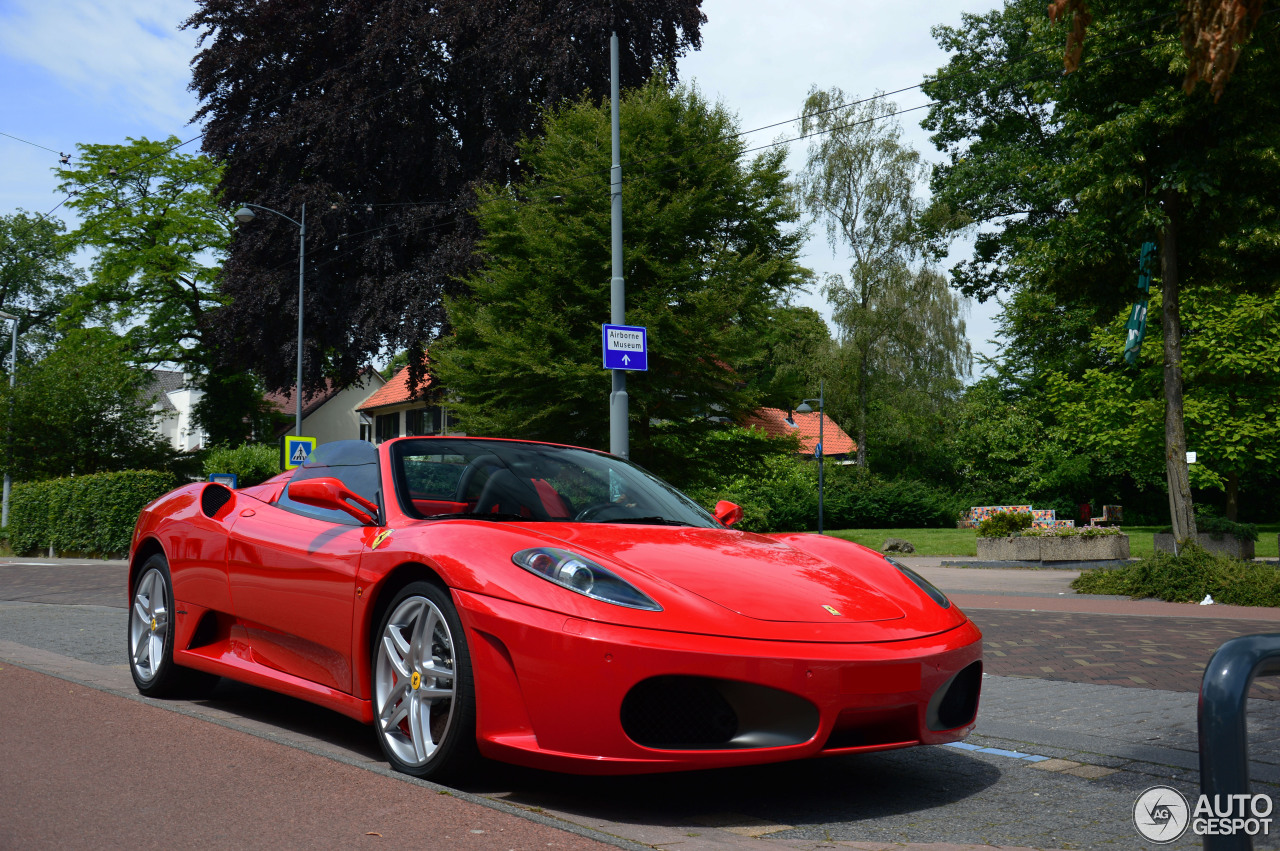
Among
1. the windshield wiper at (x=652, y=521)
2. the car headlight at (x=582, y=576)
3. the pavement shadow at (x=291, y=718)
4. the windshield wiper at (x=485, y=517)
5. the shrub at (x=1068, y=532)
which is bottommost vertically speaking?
the shrub at (x=1068, y=532)

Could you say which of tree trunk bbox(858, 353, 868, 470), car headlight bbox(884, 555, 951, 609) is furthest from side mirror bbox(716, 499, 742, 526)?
tree trunk bbox(858, 353, 868, 470)

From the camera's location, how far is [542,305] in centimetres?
1862

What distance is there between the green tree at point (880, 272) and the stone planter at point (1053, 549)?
60.0 ft

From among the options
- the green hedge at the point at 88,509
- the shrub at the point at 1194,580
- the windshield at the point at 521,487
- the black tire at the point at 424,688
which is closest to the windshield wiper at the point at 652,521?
the windshield at the point at 521,487

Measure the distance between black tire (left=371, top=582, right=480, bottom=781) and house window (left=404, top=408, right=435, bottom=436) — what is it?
47691 mm

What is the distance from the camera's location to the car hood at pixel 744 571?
12.0ft

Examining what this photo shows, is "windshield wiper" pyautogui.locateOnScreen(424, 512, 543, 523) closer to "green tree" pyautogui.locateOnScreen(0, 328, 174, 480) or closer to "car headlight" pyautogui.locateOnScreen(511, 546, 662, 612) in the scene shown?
"car headlight" pyautogui.locateOnScreen(511, 546, 662, 612)

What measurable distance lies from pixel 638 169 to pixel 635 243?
1.47m

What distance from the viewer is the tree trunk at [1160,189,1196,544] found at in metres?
15.1

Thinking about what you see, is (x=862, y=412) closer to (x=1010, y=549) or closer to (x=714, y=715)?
(x=1010, y=549)

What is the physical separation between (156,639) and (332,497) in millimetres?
2037

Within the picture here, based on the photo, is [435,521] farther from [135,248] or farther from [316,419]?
[316,419]

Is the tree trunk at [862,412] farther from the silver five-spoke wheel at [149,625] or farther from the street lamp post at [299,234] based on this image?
the silver five-spoke wheel at [149,625]

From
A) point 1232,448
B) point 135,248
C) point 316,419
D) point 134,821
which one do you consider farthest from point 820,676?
point 316,419
